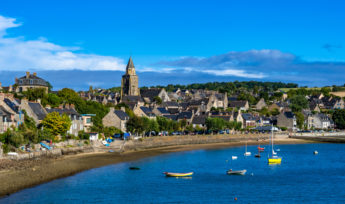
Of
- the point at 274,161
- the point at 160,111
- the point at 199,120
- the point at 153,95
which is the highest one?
the point at 153,95

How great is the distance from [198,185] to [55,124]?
2580 cm

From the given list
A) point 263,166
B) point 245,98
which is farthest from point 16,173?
point 245,98

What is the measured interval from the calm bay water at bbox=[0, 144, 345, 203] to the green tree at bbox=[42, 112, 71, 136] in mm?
11288

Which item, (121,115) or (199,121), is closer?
(121,115)

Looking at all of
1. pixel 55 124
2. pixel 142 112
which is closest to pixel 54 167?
pixel 55 124

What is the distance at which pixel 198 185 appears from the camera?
4478 cm

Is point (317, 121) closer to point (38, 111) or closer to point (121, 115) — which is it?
point (121, 115)

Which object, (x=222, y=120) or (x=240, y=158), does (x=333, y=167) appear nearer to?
(x=240, y=158)

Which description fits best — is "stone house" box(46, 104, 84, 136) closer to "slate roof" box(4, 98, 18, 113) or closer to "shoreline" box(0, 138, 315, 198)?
"slate roof" box(4, 98, 18, 113)

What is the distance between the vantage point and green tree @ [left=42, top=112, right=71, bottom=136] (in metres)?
61.5

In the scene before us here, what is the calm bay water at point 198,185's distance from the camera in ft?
127

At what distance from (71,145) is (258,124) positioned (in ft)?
248

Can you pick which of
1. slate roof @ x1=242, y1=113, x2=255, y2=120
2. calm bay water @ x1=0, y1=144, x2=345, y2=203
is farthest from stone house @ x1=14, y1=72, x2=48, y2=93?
slate roof @ x1=242, y1=113, x2=255, y2=120

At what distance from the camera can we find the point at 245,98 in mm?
173500
